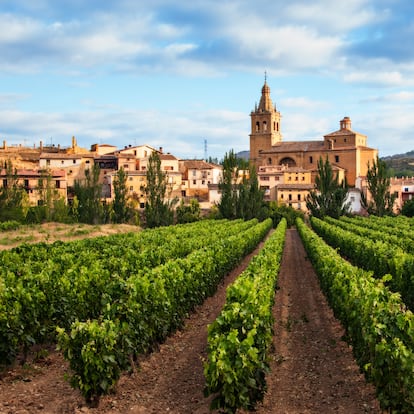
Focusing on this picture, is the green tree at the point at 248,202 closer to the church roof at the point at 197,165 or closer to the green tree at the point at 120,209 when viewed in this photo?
the green tree at the point at 120,209

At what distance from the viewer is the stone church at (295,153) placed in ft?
318

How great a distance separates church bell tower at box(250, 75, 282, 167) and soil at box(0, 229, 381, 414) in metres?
103

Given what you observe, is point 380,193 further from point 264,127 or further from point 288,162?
point 264,127

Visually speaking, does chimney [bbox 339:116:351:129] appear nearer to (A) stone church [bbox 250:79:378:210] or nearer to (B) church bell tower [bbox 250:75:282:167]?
(A) stone church [bbox 250:79:378:210]

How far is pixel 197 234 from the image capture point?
34.0 meters

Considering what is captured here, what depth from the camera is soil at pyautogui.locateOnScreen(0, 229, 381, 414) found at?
9.54m

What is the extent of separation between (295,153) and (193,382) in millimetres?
103158

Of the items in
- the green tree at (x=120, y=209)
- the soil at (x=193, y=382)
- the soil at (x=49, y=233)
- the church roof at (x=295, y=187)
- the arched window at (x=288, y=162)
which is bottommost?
the soil at (x=193, y=382)

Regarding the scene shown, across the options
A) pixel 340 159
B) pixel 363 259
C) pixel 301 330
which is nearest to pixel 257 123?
pixel 340 159

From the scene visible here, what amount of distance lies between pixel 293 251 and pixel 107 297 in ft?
90.4

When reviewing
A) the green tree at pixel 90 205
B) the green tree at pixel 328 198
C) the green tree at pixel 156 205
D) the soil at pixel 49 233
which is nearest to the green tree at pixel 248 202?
the green tree at pixel 328 198

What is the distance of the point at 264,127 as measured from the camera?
396 ft

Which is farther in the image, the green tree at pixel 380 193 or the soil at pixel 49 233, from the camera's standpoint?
the green tree at pixel 380 193

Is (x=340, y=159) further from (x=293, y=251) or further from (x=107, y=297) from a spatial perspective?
(x=107, y=297)
